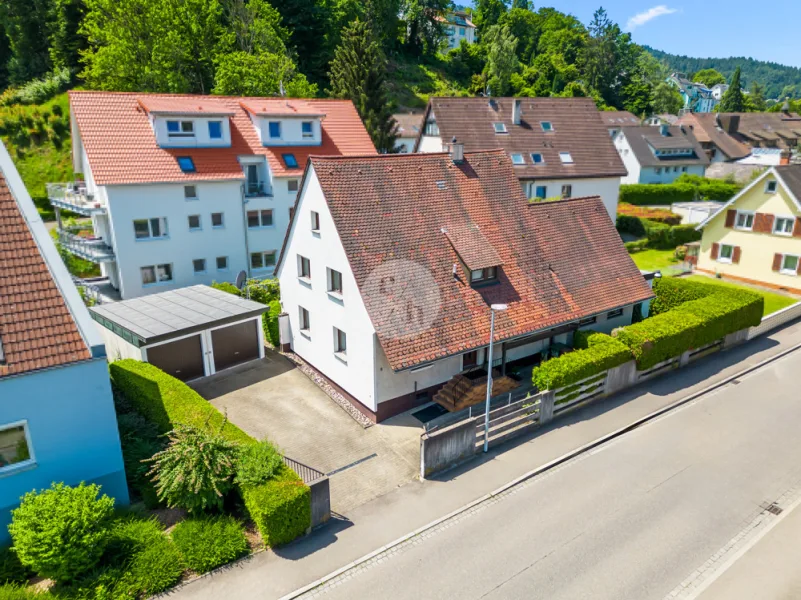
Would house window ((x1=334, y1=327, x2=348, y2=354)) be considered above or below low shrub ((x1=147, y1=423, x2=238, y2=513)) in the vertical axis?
above

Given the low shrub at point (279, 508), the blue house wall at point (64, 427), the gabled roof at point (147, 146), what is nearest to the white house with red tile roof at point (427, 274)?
the low shrub at point (279, 508)

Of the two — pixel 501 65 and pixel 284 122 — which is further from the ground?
pixel 501 65

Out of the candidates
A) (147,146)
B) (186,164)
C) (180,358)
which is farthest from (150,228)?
(180,358)

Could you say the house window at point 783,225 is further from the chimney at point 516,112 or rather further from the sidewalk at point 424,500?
the chimney at point 516,112

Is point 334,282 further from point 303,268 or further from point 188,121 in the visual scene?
point 188,121

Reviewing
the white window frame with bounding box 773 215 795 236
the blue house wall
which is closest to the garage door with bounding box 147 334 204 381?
the blue house wall

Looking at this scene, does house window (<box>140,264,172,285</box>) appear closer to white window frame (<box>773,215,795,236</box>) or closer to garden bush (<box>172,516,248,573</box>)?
garden bush (<box>172,516,248,573</box>)
